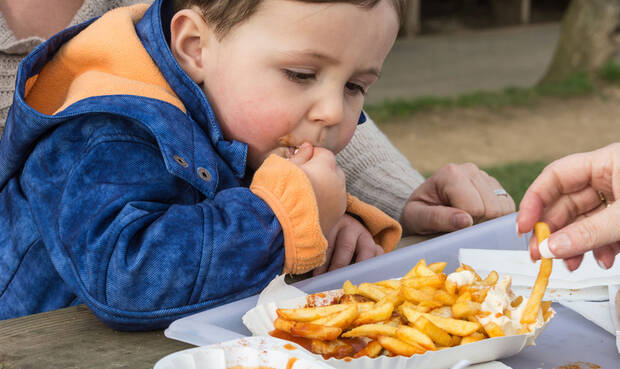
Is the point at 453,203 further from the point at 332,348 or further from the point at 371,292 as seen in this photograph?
the point at 332,348

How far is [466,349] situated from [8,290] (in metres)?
0.86

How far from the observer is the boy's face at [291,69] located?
1.34 metres

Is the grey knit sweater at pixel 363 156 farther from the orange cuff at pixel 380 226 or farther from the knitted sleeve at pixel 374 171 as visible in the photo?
the orange cuff at pixel 380 226

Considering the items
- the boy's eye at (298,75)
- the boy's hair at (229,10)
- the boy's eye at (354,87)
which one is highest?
the boy's hair at (229,10)

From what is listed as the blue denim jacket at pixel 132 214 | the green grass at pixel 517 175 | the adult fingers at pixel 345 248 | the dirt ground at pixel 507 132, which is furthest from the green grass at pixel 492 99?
the blue denim jacket at pixel 132 214

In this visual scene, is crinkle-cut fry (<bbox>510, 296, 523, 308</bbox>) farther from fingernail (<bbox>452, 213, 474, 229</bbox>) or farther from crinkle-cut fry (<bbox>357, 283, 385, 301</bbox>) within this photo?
fingernail (<bbox>452, 213, 474, 229</bbox>)

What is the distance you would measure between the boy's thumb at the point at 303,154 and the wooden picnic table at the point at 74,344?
385 mm

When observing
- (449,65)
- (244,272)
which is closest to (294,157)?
(244,272)

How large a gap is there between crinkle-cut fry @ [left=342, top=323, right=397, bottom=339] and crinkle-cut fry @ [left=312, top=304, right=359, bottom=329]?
0.05 feet

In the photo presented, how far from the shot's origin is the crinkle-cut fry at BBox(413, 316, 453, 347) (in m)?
1.01

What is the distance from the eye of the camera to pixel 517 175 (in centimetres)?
521

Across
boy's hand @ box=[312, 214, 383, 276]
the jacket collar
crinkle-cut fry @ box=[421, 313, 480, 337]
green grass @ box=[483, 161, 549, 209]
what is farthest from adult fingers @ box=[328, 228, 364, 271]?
green grass @ box=[483, 161, 549, 209]

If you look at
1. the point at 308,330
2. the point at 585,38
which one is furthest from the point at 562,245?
the point at 585,38

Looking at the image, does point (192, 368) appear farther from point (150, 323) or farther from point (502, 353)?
point (502, 353)
